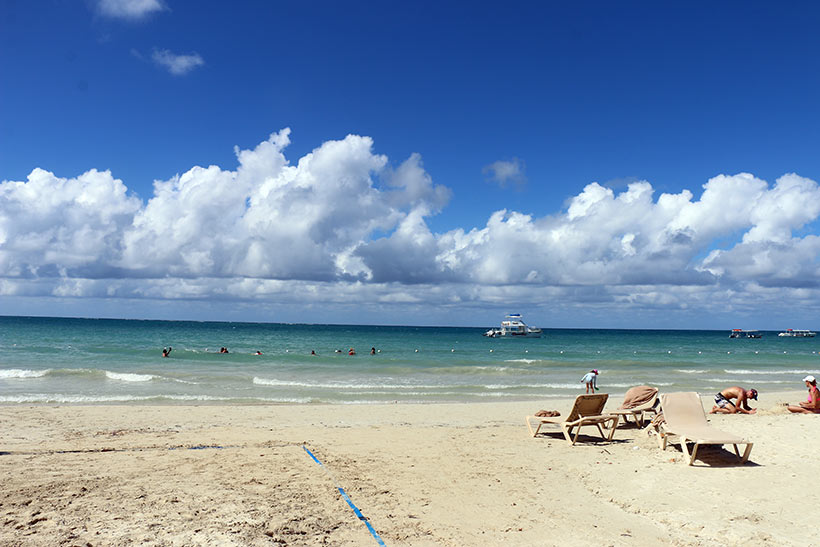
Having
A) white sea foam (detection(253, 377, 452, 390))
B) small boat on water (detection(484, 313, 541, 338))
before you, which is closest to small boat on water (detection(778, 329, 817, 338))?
small boat on water (detection(484, 313, 541, 338))

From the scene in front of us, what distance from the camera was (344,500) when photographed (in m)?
6.36

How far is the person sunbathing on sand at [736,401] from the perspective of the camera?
44.0ft

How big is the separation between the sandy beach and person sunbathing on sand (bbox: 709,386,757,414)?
186cm

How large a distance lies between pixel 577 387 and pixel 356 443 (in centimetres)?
1596

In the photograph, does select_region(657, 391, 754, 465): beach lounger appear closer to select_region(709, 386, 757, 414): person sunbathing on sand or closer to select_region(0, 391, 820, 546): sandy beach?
select_region(0, 391, 820, 546): sandy beach

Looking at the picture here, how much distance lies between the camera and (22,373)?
2334 cm

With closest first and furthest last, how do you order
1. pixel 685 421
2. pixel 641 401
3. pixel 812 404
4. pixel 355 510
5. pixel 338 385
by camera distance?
pixel 355 510
pixel 685 421
pixel 641 401
pixel 812 404
pixel 338 385

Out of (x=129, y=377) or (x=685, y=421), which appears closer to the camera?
(x=685, y=421)

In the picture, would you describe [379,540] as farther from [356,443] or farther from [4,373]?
[4,373]

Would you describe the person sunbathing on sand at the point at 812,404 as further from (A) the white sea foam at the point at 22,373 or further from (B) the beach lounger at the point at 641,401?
(A) the white sea foam at the point at 22,373

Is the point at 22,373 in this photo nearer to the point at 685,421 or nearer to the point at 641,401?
the point at 641,401

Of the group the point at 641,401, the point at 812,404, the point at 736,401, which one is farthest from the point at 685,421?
the point at 812,404

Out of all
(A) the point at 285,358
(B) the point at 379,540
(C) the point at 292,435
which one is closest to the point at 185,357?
(A) the point at 285,358

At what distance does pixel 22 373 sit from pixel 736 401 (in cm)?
2723
